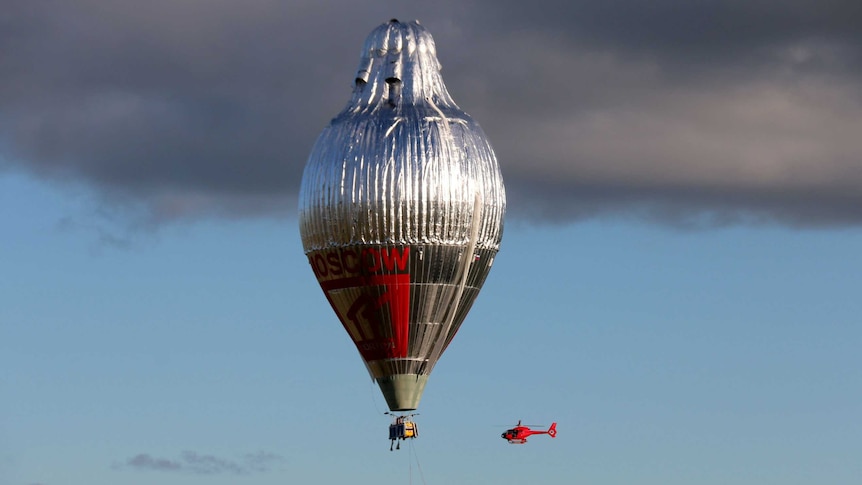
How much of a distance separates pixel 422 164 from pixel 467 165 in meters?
2.47

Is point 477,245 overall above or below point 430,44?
below

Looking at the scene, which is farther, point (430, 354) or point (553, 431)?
point (553, 431)

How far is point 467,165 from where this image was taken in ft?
380

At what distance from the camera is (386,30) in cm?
11988

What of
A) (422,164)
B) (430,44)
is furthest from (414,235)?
(430,44)

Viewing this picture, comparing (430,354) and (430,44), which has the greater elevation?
(430,44)

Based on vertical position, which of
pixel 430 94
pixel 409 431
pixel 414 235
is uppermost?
pixel 430 94

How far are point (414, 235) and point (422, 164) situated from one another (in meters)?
3.35

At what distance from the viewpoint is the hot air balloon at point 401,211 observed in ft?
376

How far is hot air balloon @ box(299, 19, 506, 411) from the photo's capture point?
11475 cm

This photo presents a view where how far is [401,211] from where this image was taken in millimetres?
114500

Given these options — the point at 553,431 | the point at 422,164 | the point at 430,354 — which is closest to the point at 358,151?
the point at 422,164

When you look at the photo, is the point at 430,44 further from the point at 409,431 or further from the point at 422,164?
the point at 409,431

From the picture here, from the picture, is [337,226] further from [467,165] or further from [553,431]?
[553,431]
